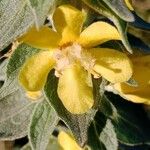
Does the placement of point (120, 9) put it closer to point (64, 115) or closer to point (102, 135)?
point (64, 115)

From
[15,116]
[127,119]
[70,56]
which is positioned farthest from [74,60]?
[127,119]

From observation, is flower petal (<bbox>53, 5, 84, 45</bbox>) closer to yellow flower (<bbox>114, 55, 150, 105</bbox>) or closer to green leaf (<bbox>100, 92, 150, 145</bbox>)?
yellow flower (<bbox>114, 55, 150, 105</bbox>)

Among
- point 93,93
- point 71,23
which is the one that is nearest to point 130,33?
point 93,93

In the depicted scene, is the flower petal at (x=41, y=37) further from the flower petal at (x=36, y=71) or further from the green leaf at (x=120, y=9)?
the green leaf at (x=120, y=9)

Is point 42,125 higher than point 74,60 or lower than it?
lower

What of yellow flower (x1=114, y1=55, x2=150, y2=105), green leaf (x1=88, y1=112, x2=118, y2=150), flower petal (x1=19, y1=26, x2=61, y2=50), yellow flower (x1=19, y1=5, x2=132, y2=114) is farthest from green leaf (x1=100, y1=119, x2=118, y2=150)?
flower petal (x1=19, y1=26, x2=61, y2=50)

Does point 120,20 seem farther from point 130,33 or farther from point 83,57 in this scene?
point 130,33

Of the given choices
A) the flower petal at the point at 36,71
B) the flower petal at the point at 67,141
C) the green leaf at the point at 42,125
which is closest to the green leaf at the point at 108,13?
the flower petal at the point at 36,71
